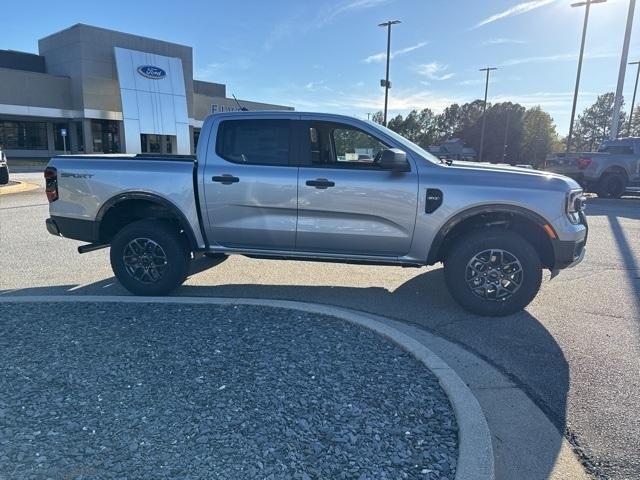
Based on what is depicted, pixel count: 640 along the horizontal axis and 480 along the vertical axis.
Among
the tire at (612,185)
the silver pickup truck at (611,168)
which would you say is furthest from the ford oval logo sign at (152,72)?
the tire at (612,185)

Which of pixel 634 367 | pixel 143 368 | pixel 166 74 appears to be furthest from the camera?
pixel 166 74

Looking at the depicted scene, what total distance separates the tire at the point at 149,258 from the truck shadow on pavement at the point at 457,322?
0.97 feet

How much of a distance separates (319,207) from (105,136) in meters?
46.5

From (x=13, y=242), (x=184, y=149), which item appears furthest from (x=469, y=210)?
(x=184, y=149)

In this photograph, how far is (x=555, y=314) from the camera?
4852mm

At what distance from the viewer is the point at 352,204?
4777mm

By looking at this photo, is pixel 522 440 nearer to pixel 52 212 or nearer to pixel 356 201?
pixel 356 201

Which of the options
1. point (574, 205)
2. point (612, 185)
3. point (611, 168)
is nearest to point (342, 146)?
point (574, 205)

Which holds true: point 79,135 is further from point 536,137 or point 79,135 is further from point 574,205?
point 536,137

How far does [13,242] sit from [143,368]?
20.0ft

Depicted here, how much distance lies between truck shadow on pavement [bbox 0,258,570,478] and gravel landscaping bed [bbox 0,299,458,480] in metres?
0.64

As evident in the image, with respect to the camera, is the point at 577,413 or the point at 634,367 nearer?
the point at 577,413

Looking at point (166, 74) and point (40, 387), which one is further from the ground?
point (166, 74)

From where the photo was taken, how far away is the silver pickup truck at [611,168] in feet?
52.5
